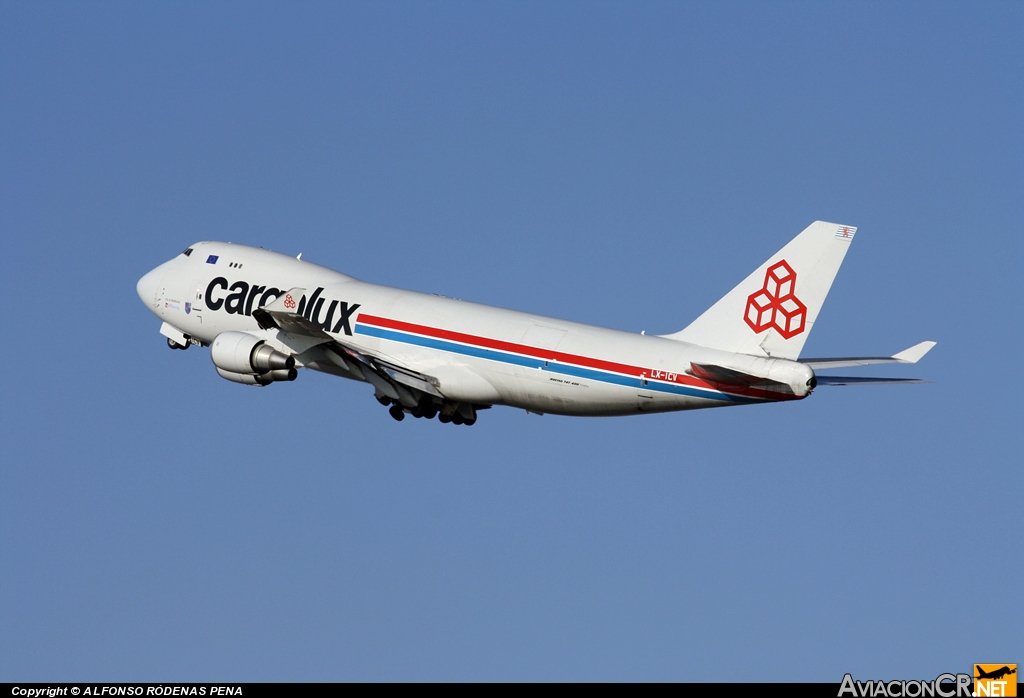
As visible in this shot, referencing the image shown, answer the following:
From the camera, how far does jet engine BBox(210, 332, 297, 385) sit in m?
54.7

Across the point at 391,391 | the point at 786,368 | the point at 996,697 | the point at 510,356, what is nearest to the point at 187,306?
the point at 391,391

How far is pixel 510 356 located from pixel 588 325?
8.71 ft

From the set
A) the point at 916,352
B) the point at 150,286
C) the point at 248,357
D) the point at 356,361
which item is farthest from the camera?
the point at 150,286

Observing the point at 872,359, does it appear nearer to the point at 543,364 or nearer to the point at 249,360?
the point at 543,364

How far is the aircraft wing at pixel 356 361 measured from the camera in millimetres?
54219

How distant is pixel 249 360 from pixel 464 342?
22.6 ft

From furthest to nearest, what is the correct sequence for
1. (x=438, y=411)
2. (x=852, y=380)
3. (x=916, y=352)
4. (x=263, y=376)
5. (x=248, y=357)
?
(x=438, y=411) → (x=263, y=376) → (x=248, y=357) → (x=852, y=380) → (x=916, y=352)

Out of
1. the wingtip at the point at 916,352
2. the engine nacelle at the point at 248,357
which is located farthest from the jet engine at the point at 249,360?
the wingtip at the point at 916,352

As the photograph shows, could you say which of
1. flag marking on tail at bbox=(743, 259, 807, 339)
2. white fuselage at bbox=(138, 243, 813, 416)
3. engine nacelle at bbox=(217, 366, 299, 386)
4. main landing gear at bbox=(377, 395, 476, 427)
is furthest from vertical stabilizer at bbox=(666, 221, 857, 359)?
engine nacelle at bbox=(217, 366, 299, 386)

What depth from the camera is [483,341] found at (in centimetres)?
5469

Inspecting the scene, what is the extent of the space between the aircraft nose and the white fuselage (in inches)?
4.9

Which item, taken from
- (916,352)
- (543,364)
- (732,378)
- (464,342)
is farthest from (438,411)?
(916,352)

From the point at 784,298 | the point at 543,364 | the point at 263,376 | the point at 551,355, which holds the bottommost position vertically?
the point at 784,298

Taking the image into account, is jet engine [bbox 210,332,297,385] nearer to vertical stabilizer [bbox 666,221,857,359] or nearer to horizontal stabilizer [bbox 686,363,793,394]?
horizontal stabilizer [bbox 686,363,793,394]
